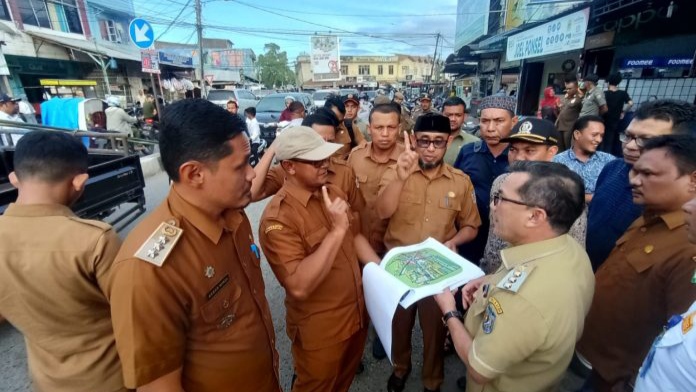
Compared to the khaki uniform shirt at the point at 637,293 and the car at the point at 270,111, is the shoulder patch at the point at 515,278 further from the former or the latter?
the car at the point at 270,111

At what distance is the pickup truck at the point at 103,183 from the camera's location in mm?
3123

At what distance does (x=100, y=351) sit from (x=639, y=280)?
7.74 feet

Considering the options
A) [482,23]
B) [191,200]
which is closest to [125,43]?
[482,23]

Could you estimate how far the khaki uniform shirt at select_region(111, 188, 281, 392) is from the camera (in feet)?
3.09

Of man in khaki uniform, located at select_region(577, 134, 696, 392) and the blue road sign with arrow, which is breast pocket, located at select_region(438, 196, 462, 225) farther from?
the blue road sign with arrow

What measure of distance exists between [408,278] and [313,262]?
1.69 feet

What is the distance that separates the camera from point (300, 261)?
156 centimetres

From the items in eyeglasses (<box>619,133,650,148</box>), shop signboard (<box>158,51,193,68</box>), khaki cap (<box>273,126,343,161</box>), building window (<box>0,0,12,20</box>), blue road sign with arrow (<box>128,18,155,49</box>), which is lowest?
eyeglasses (<box>619,133,650,148</box>)

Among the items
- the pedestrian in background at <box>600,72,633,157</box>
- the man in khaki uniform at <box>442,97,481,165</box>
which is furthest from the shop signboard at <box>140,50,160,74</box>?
the pedestrian in background at <box>600,72,633,157</box>

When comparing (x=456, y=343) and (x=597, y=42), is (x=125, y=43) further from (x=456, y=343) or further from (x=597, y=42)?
(x=456, y=343)

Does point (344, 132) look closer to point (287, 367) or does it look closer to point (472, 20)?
point (287, 367)

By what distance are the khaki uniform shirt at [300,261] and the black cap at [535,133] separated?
141cm

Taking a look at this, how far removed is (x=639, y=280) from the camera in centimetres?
149

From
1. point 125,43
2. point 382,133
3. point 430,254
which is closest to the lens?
point 430,254
